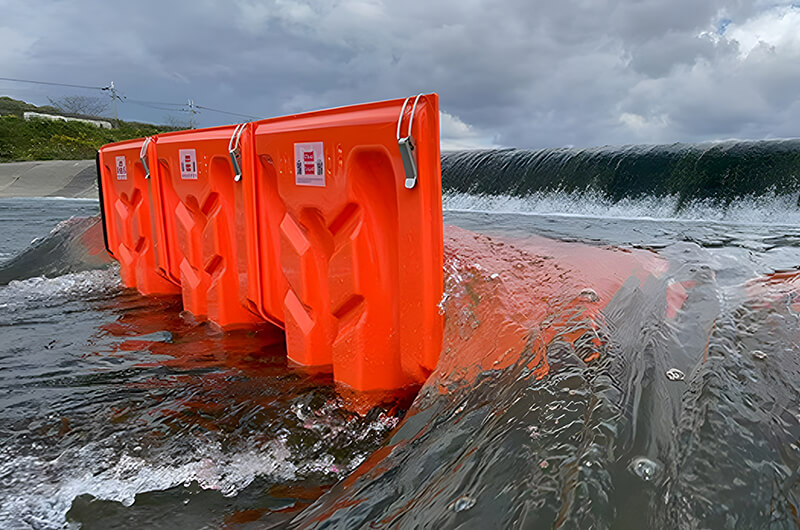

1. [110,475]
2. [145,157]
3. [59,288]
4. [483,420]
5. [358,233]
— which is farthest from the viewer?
[59,288]

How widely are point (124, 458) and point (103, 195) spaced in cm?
367

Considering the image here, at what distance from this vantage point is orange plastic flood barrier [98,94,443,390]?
177 centimetres

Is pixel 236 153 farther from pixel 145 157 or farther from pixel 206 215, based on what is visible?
pixel 145 157

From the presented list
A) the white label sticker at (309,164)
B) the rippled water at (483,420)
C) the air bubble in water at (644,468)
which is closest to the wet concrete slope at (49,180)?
the rippled water at (483,420)

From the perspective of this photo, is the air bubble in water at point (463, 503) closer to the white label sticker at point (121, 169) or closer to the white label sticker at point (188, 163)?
the white label sticker at point (188, 163)

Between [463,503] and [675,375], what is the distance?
737mm

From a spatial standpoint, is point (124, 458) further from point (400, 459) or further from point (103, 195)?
point (103, 195)

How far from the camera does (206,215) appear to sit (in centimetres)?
316

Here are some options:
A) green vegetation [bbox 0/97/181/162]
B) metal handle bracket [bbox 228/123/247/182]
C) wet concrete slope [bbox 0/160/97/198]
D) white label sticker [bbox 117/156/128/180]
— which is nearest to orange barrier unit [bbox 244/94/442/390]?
metal handle bracket [bbox 228/123/247/182]

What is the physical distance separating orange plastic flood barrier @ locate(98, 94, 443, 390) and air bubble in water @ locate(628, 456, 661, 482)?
2.86 ft

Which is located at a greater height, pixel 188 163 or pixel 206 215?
pixel 188 163

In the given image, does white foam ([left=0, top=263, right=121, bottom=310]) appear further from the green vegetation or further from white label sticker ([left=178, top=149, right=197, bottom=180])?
the green vegetation

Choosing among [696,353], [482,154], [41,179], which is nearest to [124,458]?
[696,353]

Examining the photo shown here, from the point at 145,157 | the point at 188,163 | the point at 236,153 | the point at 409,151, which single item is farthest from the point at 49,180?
the point at 409,151
